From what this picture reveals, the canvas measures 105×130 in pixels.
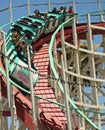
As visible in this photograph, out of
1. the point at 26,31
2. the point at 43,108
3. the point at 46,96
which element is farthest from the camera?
the point at 26,31

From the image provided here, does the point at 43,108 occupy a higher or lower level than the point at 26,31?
lower

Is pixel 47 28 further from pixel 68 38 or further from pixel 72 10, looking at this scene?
pixel 72 10

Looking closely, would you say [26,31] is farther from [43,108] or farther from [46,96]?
[43,108]

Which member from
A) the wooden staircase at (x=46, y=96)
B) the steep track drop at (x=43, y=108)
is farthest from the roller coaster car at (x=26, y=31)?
the steep track drop at (x=43, y=108)

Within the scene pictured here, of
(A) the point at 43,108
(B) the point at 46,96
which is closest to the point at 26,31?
(B) the point at 46,96

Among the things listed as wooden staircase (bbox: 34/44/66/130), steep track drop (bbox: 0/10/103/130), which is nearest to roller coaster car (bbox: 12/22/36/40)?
wooden staircase (bbox: 34/44/66/130)

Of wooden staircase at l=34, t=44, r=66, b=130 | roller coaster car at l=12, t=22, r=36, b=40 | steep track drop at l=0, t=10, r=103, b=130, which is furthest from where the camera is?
roller coaster car at l=12, t=22, r=36, b=40

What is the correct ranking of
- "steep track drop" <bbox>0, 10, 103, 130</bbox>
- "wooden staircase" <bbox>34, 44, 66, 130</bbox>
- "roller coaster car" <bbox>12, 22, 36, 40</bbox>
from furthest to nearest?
"roller coaster car" <bbox>12, 22, 36, 40</bbox> → "wooden staircase" <bbox>34, 44, 66, 130</bbox> → "steep track drop" <bbox>0, 10, 103, 130</bbox>

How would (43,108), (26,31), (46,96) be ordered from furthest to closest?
1. (26,31)
2. (46,96)
3. (43,108)

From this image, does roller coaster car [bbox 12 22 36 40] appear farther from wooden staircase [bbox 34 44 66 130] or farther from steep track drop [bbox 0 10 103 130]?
steep track drop [bbox 0 10 103 130]

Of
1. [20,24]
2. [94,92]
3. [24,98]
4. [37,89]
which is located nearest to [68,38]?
[20,24]

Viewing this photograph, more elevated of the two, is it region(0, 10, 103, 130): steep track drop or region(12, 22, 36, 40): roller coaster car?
region(12, 22, 36, 40): roller coaster car

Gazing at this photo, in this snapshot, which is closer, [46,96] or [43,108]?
[43,108]

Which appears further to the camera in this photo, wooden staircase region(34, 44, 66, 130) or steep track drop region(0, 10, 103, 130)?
wooden staircase region(34, 44, 66, 130)
